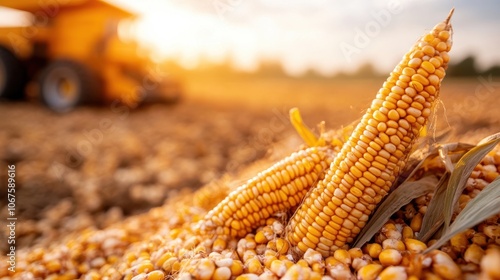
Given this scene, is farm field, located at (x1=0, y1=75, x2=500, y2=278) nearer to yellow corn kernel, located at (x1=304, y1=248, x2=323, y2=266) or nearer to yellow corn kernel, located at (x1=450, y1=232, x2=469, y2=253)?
yellow corn kernel, located at (x1=450, y1=232, x2=469, y2=253)

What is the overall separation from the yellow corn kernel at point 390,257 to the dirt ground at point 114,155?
1.99 feet

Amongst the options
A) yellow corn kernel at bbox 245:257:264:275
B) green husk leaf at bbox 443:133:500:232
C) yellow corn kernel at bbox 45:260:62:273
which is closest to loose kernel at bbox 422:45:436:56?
green husk leaf at bbox 443:133:500:232

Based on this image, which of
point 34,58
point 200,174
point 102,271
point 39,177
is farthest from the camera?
point 34,58

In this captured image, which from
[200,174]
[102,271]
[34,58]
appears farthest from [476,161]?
[34,58]

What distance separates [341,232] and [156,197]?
109 inches

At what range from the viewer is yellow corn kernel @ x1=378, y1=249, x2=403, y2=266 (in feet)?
4.67

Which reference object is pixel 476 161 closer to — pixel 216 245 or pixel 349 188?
pixel 349 188

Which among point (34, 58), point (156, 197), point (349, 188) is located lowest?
point (156, 197)

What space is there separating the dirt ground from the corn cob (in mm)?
324

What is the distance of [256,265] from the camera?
1.59 metres

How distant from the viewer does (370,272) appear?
1.42m

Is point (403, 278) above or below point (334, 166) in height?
below

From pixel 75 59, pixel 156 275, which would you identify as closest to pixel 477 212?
pixel 156 275

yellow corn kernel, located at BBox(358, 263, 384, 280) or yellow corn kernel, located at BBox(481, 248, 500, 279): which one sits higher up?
yellow corn kernel, located at BBox(481, 248, 500, 279)
